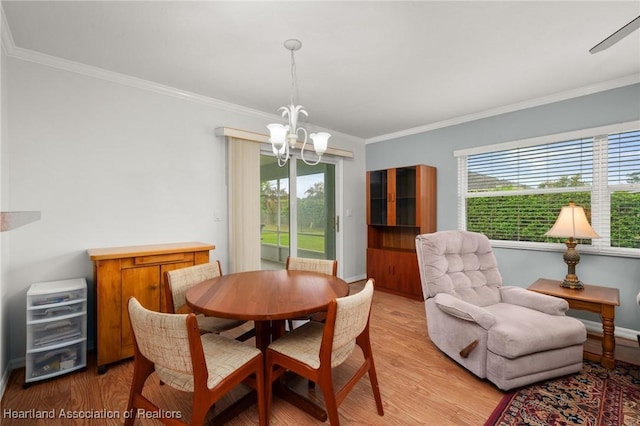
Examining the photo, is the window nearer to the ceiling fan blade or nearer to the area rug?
the area rug

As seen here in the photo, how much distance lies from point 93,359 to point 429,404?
104 inches

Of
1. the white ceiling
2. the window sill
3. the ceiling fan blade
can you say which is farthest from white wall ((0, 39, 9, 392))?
the window sill

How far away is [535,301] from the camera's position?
7.91 feet

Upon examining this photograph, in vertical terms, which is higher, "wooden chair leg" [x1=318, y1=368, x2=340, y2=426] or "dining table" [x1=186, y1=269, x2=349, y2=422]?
"dining table" [x1=186, y1=269, x2=349, y2=422]

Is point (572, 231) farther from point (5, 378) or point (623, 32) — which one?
point (5, 378)

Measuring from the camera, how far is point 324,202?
470 cm

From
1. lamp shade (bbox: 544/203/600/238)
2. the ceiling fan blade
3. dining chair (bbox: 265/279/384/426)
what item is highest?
the ceiling fan blade

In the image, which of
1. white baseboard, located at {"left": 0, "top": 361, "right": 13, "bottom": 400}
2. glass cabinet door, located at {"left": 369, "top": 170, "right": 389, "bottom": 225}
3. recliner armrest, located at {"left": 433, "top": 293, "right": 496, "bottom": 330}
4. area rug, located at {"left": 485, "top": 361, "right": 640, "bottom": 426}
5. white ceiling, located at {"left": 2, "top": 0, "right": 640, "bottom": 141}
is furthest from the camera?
glass cabinet door, located at {"left": 369, "top": 170, "right": 389, "bottom": 225}

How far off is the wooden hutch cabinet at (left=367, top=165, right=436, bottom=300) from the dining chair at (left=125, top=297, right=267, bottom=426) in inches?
119

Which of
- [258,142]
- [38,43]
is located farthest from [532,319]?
[38,43]

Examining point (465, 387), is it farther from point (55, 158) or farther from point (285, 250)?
point (55, 158)

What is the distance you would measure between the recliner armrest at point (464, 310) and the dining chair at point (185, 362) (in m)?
1.51

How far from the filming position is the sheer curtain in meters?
3.36

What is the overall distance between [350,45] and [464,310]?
2185 mm
